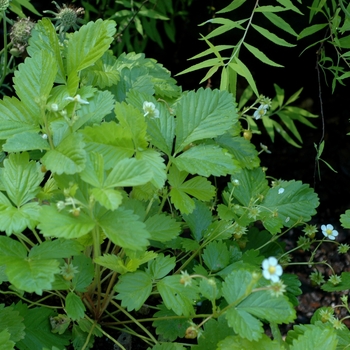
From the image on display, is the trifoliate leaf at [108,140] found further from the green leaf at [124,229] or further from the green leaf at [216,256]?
the green leaf at [216,256]

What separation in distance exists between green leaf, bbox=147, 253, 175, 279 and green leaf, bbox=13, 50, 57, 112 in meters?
0.32

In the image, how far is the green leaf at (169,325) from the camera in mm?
952

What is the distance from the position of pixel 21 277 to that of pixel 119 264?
0.16 metres

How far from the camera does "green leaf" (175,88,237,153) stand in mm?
924

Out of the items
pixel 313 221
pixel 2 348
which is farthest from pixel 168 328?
pixel 313 221

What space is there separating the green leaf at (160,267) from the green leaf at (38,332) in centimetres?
22

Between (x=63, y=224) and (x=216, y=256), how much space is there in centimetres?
35

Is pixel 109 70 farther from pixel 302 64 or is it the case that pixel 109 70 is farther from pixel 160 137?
pixel 302 64

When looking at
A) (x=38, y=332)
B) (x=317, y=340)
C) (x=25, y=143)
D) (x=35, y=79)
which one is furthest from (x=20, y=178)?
(x=317, y=340)

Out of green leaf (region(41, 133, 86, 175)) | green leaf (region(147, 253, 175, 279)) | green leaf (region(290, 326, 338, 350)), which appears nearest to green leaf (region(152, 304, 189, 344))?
green leaf (region(147, 253, 175, 279))

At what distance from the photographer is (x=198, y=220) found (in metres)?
1.03

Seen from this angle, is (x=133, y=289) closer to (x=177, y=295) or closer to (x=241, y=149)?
(x=177, y=295)

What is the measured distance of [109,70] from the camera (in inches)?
44.0

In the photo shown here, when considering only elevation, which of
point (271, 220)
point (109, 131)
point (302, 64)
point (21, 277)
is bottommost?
point (302, 64)
